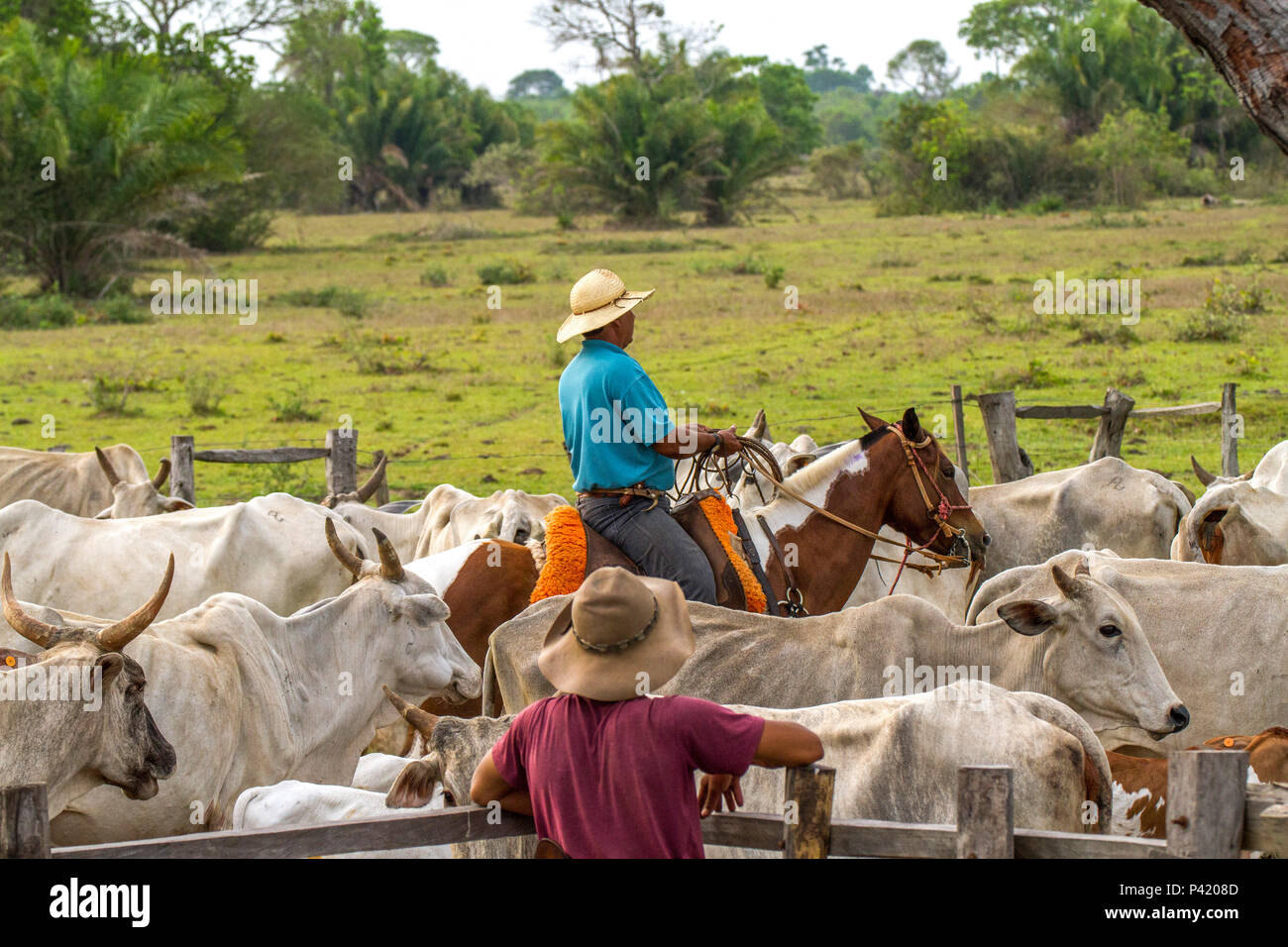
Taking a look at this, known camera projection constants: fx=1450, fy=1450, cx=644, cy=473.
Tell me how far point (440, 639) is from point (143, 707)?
1.48 meters

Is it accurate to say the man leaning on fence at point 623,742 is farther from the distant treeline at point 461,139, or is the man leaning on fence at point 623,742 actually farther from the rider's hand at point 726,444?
the distant treeline at point 461,139

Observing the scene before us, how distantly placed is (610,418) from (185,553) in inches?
107

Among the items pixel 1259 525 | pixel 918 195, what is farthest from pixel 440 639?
pixel 918 195

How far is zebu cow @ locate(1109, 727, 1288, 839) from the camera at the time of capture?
392cm

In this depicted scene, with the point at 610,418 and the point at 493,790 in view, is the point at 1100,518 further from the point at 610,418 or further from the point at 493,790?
the point at 493,790

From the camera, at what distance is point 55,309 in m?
21.5

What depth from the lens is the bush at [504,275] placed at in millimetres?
24516

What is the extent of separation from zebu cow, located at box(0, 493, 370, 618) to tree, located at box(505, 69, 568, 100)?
12914 cm

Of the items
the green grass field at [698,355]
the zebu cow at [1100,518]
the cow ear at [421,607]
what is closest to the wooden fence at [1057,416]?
the green grass field at [698,355]

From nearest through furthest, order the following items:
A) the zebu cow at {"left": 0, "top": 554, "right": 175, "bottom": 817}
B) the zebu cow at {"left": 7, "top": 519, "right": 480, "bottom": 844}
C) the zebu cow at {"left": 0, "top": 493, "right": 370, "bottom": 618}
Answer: the zebu cow at {"left": 0, "top": 554, "right": 175, "bottom": 817} → the zebu cow at {"left": 7, "top": 519, "right": 480, "bottom": 844} → the zebu cow at {"left": 0, "top": 493, "right": 370, "bottom": 618}

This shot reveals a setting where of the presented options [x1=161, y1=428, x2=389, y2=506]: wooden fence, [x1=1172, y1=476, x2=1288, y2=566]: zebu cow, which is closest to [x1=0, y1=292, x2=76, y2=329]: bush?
[x1=161, y1=428, x2=389, y2=506]: wooden fence

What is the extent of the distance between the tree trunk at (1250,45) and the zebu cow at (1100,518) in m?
A: 4.24

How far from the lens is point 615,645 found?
2947mm

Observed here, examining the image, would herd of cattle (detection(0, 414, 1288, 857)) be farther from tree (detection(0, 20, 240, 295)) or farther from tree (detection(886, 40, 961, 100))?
tree (detection(886, 40, 961, 100))
